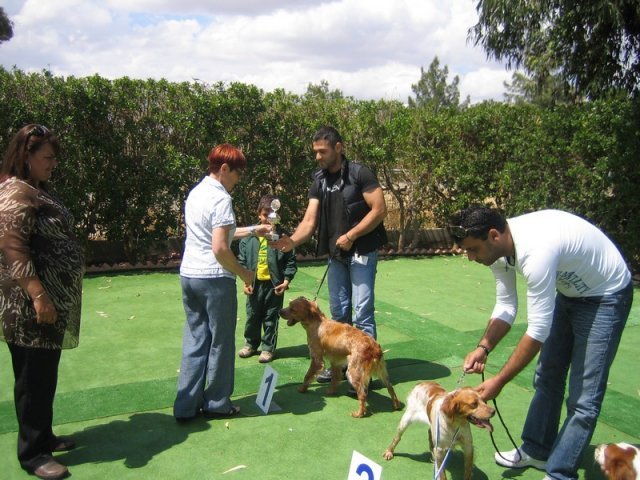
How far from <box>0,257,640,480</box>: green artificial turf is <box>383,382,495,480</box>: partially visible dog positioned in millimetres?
337

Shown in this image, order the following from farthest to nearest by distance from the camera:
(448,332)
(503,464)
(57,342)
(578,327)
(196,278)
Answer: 1. (448,332)
2. (196,278)
3. (503,464)
4. (57,342)
5. (578,327)

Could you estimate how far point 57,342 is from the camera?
11.6 ft

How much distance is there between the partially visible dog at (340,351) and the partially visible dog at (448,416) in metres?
0.77

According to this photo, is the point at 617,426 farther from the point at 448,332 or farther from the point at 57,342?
the point at 57,342

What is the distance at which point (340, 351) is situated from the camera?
4.75m

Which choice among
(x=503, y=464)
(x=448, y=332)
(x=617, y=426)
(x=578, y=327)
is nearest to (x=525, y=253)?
(x=578, y=327)

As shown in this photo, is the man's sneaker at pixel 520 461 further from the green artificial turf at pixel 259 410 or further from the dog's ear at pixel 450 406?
the dog's ear at pixel 450 406

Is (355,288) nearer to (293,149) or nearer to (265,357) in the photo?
(265,357)

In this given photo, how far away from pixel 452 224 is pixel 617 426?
2517 mm

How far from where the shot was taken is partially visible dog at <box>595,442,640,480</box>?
288cm

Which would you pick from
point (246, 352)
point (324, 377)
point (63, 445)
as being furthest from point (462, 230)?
point (246, 352)

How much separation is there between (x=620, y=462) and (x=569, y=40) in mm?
8534

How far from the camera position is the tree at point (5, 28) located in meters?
19.0

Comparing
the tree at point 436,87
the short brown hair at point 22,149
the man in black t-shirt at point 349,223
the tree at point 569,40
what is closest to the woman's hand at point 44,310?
the short brown hair at point 22,149
